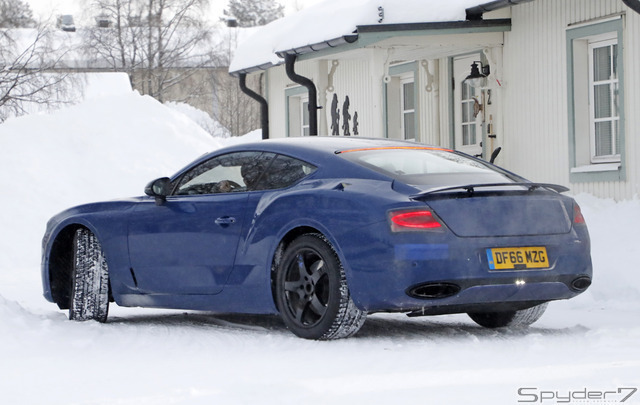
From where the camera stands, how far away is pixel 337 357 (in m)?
6.99

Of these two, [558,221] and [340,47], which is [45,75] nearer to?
[340,47]

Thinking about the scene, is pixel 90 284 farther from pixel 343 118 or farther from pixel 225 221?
pixel 343 118

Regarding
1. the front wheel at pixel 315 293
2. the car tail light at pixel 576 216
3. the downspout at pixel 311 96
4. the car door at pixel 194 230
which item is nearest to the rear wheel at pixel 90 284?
the car door at pixel 194 230

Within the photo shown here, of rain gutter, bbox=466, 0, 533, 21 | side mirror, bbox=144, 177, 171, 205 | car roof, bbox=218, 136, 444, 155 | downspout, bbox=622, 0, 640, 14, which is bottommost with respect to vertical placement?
side mirror, bbox=144, 177, 171, 205

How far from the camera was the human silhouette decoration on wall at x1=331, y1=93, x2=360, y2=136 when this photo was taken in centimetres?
2205

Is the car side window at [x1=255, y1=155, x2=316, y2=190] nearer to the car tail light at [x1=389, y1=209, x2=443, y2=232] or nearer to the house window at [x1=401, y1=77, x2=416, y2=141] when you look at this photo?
the car tail light at [x1=389, y1=209, x2=443, y2=232]

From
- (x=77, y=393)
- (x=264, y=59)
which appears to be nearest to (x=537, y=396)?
(x=77, y=393)

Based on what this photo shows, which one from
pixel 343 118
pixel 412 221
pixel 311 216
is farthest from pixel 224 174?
pixel 343 118

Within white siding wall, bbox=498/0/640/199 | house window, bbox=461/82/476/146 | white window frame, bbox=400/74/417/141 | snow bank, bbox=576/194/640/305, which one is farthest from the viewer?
white window frame, bbox=400/74/417/141

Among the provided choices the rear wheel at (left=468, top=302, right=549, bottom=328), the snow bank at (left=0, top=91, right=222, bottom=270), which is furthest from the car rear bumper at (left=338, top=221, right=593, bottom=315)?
the snow bank at (left=0, top=91, right=222, bottom=270)

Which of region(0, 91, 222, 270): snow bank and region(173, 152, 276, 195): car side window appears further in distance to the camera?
region(0, 91, 222, 270): snow bank

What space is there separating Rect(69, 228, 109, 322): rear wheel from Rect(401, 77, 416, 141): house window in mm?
11253

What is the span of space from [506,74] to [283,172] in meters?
9.02

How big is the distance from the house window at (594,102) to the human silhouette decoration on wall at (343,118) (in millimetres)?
7278
